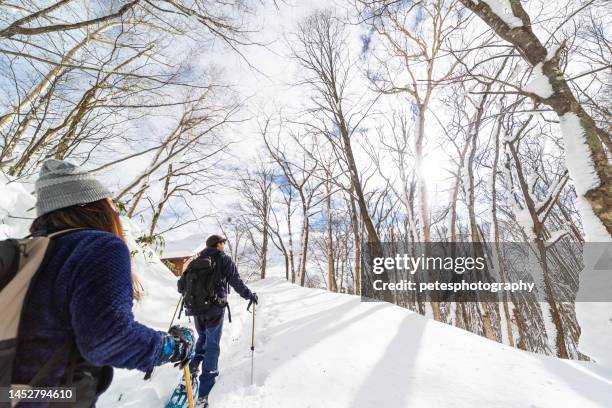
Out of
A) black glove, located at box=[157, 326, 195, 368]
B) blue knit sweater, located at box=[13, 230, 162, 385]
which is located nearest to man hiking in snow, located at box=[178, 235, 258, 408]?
black glove, located at box=[157, 326, 195, 368]

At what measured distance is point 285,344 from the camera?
14.1ft

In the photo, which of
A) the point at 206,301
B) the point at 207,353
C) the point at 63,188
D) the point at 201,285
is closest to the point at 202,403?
the point at 207,353

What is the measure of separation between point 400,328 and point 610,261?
117 inches

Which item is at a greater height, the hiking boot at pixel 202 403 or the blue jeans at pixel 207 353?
the blue jeans at pixel 207 353

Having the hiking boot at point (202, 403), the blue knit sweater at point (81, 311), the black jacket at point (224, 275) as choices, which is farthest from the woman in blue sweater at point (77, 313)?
the black jacket at point (224, 275)

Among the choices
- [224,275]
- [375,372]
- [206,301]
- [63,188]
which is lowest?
[375,372]

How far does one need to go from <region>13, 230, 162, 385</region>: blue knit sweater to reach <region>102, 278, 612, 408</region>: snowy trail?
92.9 inches

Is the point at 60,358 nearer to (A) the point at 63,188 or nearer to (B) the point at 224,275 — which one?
(A) the point at 63,188

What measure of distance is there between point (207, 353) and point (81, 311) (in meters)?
2.78

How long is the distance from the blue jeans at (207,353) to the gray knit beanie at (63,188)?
2669 mm

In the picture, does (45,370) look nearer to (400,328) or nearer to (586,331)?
(400,328)

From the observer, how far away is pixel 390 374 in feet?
9.84

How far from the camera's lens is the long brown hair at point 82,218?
119 cm

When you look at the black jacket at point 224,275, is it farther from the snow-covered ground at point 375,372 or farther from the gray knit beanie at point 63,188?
the gray knit beanie at point 63,188
